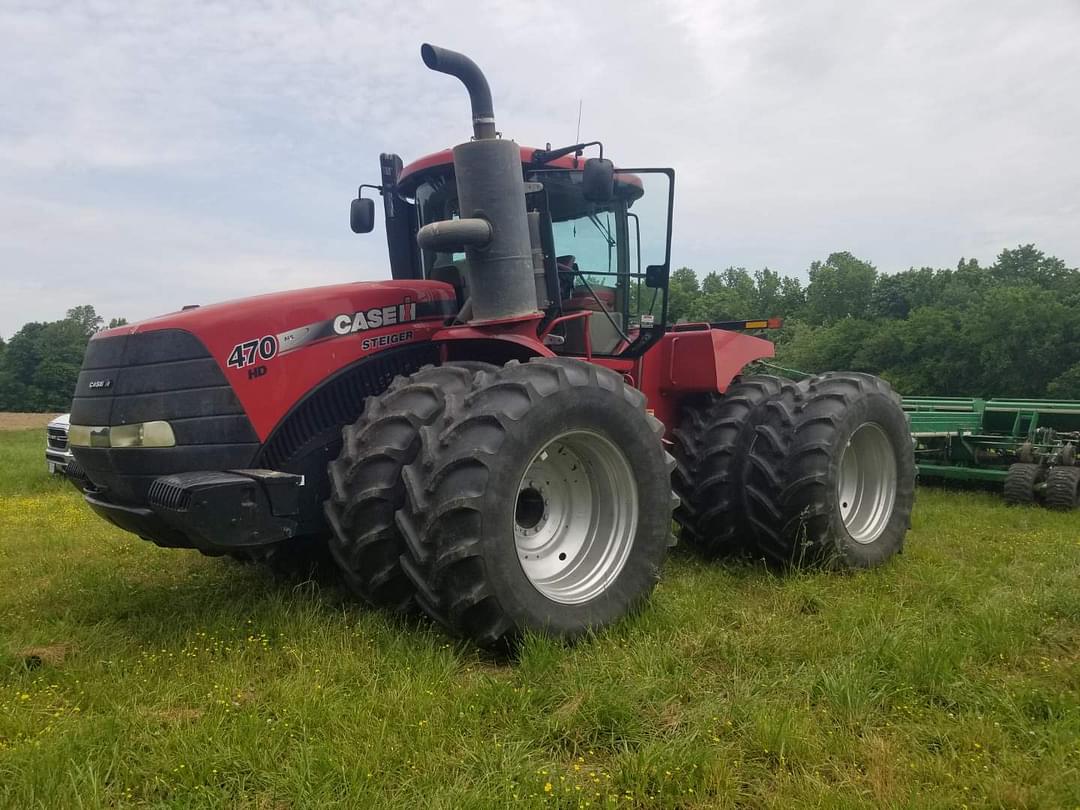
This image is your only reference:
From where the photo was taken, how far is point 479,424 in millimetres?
3393

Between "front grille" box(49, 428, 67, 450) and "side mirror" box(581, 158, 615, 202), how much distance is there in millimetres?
8897

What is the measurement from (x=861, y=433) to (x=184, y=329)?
4.41m

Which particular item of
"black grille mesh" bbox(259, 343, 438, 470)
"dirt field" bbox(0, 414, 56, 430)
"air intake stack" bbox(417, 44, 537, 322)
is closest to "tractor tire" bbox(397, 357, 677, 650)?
"air intake stack" bbox(417, 44, 537, 322)

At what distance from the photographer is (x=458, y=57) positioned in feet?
13.1

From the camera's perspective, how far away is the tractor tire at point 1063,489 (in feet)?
25.2

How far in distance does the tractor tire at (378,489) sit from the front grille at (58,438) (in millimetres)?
8531

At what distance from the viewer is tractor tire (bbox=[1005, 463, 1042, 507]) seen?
7.95 meters

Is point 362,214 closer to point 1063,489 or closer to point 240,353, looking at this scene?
point 240,353

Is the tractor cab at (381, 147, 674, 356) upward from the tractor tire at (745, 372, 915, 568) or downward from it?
upward

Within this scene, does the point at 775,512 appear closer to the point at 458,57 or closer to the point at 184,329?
the point at 458,57

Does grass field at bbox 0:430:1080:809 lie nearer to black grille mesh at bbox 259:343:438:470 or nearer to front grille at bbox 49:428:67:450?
black grille mesh at bbox 259:343:438:470

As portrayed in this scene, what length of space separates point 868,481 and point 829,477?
3.71 feet

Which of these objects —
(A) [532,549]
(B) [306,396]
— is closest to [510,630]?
(A) [532,549]

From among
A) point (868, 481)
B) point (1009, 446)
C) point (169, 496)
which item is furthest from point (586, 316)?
point (1009, 446)
